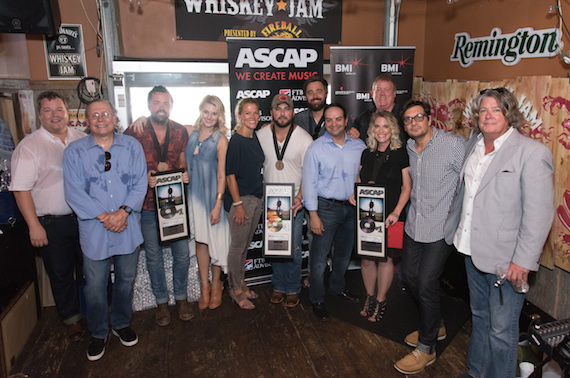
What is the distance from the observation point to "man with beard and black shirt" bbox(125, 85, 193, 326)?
10.6ft

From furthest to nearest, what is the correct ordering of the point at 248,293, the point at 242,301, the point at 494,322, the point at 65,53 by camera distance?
1. the point at 65,53
2. the point at 248,293
3. the point at 242,301
4. the point at 494,322

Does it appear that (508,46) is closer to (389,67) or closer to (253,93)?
(389,67)

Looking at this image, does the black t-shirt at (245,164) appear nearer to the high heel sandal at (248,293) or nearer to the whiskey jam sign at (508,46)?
the high heel sandal at (248,293)

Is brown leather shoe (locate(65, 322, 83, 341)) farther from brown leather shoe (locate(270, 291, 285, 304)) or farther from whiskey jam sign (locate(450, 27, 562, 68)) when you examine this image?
whiskey jam sign (locate(450, 27, 562, 68))

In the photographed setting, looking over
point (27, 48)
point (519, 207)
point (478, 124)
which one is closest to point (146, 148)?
point (27, 48)

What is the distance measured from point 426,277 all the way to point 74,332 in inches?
107

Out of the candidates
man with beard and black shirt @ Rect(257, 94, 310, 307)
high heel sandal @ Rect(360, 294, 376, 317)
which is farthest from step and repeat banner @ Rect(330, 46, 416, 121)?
high heel sandal @ Rect(360, 294, 376, 317)

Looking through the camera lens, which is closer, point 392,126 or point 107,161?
point 107,161

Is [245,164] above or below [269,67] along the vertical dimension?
below

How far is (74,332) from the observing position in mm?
3266

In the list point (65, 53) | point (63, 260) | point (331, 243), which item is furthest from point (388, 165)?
point (65, 53)

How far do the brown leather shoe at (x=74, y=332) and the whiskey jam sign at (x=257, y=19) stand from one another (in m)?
3.05

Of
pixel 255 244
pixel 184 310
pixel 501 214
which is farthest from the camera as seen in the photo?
pixel 255 244

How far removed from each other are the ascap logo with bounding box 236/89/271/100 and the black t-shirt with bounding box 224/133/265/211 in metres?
0.68
